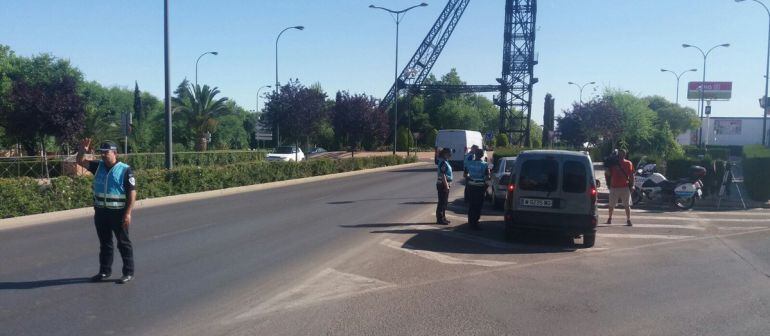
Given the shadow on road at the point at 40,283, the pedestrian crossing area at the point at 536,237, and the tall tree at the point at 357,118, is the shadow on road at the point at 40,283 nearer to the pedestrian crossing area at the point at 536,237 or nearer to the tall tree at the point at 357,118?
the pedestrian crossing area at the point at 536,237

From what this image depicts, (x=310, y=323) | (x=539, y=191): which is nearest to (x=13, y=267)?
(x=310, y=323)

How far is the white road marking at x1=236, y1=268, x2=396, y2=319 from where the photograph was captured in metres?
6.71

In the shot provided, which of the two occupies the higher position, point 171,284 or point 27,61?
point 27,61

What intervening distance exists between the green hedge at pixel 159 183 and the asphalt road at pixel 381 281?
142 centimetres

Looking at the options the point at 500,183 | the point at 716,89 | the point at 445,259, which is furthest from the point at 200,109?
the point at 716,89

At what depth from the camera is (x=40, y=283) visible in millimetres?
7535

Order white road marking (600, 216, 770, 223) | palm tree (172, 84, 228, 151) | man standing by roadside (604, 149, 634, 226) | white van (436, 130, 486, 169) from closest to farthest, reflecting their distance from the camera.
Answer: man standing by roadside (604, 149, 634, 226) < white road marking (600, 216, 770, 223) < white van (436, 130, 486, 169) < palm tree (172, 84, 228, 151)

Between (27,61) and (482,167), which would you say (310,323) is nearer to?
(482,167)

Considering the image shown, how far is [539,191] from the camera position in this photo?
426 inches

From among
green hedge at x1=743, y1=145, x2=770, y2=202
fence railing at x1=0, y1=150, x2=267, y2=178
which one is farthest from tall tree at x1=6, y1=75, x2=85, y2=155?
green hedge at x1=743, y1=145, x2=770, y2=202

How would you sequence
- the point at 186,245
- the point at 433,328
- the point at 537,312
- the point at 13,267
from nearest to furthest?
the point at 433,328
the point at 537,312
the point at 13,267
the point at 186,245

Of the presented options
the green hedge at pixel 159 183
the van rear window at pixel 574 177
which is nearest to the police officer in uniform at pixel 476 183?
the van rear window at pixel 574 177

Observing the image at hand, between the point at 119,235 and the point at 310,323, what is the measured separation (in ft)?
9.50

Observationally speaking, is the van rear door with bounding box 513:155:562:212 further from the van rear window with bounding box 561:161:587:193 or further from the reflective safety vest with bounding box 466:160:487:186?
the reflective safety vest with bounding box 466:160:487:186
